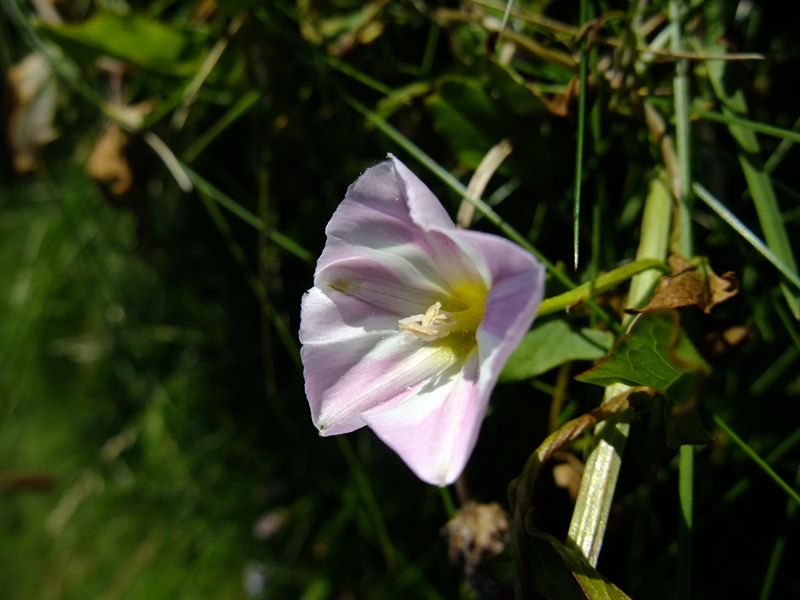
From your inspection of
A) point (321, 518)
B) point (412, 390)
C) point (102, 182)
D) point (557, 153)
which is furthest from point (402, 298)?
point (321, 518)

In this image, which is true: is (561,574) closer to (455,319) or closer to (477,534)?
(477,534)

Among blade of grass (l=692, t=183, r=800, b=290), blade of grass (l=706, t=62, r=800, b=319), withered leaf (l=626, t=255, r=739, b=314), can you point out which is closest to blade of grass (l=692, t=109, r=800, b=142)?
blade of grass (l=706, t=62, r=800, b=319)

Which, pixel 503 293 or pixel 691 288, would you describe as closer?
pixel 503 293

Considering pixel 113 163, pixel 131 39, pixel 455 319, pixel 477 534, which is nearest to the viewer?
pixel 455 319

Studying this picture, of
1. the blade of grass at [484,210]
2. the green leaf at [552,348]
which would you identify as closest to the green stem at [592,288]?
the blade of grass at [484,210]

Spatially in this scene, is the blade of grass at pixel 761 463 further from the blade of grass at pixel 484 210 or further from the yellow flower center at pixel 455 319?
the yellow flower center at pixel 455 319

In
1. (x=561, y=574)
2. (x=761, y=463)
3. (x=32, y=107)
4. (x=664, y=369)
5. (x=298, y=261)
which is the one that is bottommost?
(x=298, y=261)

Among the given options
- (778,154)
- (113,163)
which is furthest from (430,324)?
(113,163)

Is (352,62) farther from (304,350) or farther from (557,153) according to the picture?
(304,350)
